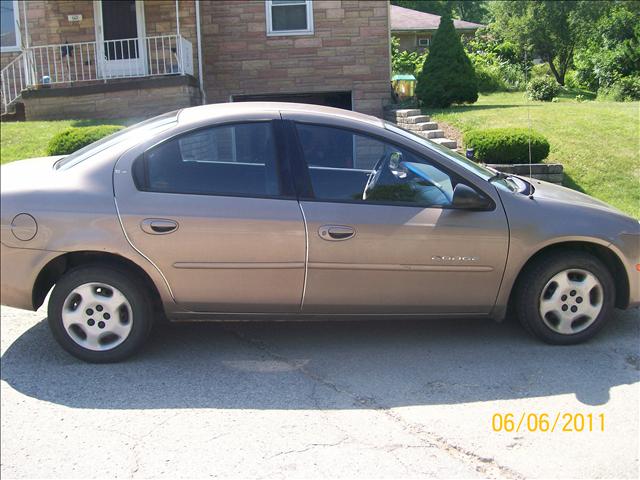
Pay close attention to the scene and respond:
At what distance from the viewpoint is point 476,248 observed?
4703mm

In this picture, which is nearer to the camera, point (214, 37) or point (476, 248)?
point (476, 248)

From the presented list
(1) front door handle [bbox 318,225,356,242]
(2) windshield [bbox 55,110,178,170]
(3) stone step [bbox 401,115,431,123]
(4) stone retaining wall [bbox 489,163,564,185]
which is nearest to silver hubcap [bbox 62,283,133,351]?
(2) windshield [bbox 55,110,178,170]

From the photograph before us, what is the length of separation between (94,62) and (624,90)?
12312 mm

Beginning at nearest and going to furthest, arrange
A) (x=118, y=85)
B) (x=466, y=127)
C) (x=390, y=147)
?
(x=390, y=147) < (x=466, y=127) < (x=118, y=85)

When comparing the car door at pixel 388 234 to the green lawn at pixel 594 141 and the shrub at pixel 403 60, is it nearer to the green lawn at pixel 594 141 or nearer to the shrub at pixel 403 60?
the green lawn at pixel 594 141

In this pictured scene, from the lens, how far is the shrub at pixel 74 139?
29.0 ft

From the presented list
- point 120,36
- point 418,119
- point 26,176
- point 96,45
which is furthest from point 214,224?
point 120,36

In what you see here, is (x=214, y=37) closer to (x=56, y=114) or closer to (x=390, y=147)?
(x=56, y=114)

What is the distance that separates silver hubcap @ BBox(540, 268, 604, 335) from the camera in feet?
16.1

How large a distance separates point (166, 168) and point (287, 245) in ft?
3.08

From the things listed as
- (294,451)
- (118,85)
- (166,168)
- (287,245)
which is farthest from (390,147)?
(118,85)

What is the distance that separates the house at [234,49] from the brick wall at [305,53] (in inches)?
0.8

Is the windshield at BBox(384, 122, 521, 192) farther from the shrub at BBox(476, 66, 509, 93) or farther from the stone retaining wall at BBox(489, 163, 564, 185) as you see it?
the stone retaining wall at BBox(489, 163, 564, 185)
